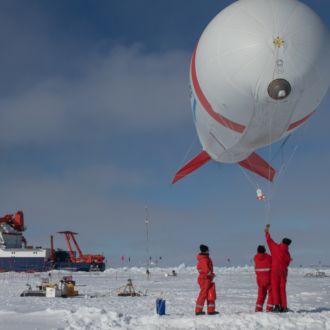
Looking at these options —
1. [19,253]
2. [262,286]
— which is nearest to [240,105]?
[262,286]

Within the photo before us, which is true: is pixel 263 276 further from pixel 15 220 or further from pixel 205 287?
pixel 15 220

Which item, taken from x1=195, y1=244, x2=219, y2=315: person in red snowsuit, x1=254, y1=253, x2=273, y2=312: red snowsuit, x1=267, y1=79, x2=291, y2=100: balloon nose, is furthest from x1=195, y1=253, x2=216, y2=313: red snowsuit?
x1=267, y1=79, x2=291, y2=100: balloon nose

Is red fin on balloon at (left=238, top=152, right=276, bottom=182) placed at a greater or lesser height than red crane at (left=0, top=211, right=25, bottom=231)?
lesser

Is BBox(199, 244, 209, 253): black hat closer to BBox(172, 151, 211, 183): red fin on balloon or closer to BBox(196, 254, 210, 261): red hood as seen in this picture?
BBox(196, 254, 210, 261): red hood

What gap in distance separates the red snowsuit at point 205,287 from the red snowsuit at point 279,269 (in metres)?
1.44

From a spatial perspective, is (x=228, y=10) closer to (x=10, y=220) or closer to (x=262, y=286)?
(x=262, y=286)

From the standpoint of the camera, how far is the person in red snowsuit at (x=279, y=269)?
11.3 metres

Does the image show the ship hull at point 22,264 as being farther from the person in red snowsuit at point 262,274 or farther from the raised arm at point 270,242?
the raised arm at point 270,242

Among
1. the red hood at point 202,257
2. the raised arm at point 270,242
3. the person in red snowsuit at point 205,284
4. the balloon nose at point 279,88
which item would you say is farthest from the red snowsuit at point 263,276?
the balloon nose at point 279,88

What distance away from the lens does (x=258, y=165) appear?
50.6ft

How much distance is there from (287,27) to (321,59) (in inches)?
43.0

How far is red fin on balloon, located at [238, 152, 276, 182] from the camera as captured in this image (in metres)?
15.3

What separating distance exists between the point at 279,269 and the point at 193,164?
17.8 feet

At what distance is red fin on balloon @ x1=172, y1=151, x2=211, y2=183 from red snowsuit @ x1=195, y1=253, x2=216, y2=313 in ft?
14.8
